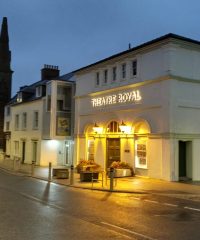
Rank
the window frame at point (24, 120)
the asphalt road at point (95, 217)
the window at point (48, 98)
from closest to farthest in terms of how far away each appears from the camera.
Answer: the asphalt road at point (95, 217) < the window at point (48, 98) < the window frame at point (24, 120)

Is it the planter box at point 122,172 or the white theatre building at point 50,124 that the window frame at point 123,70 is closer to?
the planter box at point 122,172

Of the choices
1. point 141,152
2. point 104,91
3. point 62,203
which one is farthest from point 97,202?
point 104,91

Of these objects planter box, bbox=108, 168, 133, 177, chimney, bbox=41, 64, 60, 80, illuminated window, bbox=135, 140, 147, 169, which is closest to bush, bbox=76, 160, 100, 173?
planter box, bbox=108, 168, 133, 177

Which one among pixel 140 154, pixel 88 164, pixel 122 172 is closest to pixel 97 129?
pixel 88 164

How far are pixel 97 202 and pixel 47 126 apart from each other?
21.6m

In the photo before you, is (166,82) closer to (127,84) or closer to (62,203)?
(127,84)

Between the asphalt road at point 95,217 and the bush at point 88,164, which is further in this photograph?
the bush at point 88,164

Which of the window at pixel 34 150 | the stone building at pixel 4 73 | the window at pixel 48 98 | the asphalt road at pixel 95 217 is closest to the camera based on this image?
the asphalt road at pixel 95 217

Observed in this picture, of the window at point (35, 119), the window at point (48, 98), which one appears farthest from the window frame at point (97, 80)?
the window at point (35, 119)

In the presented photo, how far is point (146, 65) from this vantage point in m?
24.0

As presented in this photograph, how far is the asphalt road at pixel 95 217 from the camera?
8.42 metres

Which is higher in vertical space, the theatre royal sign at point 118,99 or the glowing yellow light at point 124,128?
the theatre royal sign at point 118,99

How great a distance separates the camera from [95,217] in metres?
10.7

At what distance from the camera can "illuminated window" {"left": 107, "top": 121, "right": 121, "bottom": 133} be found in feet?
86.8
